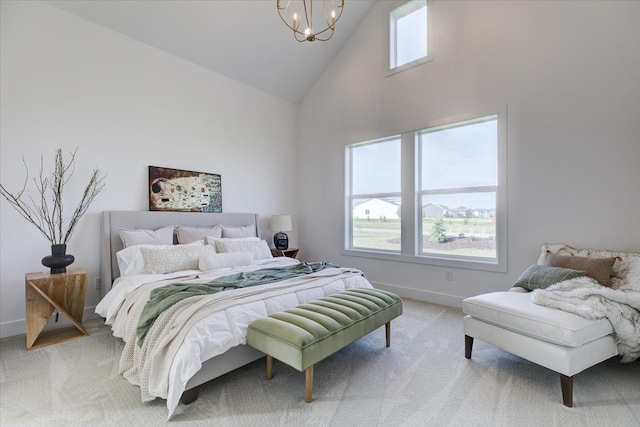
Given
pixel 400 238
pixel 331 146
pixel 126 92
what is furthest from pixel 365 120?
pixel 126 92

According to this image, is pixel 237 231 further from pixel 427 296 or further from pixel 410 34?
pixel 410 34

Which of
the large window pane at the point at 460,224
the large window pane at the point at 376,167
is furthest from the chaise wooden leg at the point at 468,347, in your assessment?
the large window pane at the point at 376,167

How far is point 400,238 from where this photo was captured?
443 cm

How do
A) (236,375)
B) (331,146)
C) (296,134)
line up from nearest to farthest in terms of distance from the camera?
(236,375) → (331,146) → (296,134)

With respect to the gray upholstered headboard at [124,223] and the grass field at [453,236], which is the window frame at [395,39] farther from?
the gray upholstered headboard at [124,223]

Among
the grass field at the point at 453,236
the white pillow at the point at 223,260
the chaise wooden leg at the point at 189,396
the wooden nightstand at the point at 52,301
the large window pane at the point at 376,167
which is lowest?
the chaise wooden leg at the point at 189,396

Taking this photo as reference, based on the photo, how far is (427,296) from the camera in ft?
13.3

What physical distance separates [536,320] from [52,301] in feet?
12.9

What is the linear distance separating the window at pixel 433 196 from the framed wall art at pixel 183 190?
6.83 ft

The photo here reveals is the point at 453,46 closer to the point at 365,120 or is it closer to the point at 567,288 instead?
the point at 365,120

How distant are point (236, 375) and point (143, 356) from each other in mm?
648

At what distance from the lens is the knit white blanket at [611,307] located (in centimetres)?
204

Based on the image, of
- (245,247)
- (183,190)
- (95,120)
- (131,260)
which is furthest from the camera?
(183,190)

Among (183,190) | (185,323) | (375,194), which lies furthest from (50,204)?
(375,194)
